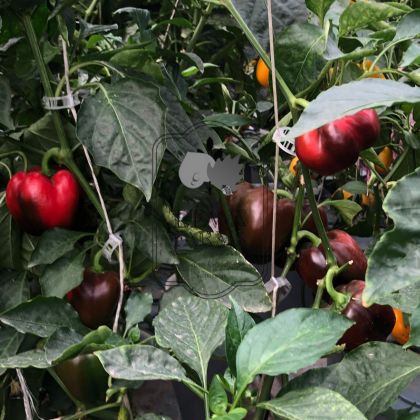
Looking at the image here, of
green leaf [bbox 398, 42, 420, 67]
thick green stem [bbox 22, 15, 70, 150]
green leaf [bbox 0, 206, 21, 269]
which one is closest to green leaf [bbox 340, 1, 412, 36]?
green leaf [bbox 398, 42, 420, 67]

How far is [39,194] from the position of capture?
0.65 metres

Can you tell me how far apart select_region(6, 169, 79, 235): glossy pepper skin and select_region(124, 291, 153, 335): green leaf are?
149 millimetres

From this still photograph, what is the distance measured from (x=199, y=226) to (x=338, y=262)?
19 centimetres

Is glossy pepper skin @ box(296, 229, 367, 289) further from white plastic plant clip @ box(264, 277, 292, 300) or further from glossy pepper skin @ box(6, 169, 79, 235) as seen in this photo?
glossy pepper skin @ box(6, 169, 79, 235)

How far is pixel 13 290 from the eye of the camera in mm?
689

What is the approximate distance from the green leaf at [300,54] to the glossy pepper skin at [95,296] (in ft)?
0.97

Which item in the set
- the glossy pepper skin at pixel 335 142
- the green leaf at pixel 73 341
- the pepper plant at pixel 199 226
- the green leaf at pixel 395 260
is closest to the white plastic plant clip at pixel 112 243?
the pepper plant at pixel 199 226

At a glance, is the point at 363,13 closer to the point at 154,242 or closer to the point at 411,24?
the point at 411,24

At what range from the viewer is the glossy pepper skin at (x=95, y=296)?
2.15 ft

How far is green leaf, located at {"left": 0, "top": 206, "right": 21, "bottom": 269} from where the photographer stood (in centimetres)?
73

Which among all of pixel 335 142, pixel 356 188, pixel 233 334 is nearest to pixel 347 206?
pixel 356 188

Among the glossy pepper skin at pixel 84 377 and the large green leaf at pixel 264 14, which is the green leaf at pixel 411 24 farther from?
the glossy pepper skin at pixel 84 377

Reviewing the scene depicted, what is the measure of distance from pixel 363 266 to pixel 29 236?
418 millimetres

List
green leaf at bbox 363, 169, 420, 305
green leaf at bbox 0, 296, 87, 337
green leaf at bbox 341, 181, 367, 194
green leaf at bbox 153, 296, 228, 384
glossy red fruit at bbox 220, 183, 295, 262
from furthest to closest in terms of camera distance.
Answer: green leaf at bbox 341, 181, 367, 194, glossy red fruit at bbox 220, 183, 295, 262, green leaf at bbox 0, 296, 87, 337, green leaf at bbox 153, 296, 228, 384, green leaf at bbox 363, 169, 420, 305
